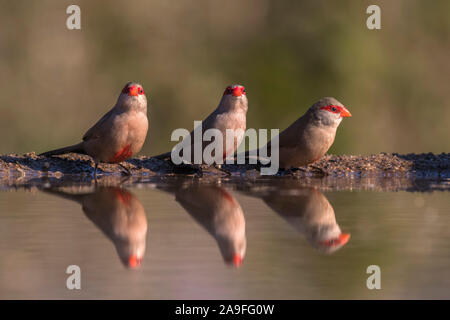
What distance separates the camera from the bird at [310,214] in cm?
496

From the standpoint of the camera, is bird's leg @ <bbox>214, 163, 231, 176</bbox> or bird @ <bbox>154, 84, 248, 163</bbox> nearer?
bird @ <bbox>154, 84, 248, 163</bbox>


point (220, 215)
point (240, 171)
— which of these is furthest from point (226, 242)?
point (240, 171)

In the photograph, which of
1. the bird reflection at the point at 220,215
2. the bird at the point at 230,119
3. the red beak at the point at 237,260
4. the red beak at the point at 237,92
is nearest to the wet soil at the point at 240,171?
the bird at the point at 230,119

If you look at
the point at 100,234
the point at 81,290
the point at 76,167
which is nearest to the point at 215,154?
the point at 76,167

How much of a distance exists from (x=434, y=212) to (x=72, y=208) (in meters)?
2.89

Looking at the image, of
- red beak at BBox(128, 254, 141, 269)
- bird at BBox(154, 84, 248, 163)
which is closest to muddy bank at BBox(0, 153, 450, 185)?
bird at BBox(154, 84, 248, 163)

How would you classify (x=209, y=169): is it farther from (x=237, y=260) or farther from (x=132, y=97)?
(x=237, y=260)

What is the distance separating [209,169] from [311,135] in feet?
5.26

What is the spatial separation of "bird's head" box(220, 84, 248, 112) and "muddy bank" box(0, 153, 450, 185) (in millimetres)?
866

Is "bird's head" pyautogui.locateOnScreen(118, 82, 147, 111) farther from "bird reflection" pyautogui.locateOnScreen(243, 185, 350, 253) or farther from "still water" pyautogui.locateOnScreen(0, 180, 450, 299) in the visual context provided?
"bird reflection" pyautogui.locateOnScreen(243, 185, 350, 253)

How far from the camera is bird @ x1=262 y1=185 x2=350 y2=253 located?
4.96m

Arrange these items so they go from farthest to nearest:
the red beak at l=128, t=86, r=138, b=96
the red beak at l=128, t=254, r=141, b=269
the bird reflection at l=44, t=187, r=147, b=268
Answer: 1. the red beak at l=128, t=86, r=138, b=96
2. the bird reflection at l=44, t=187, r=147, b=268
3. the red beak at l=128, t=254, r=141, b=269


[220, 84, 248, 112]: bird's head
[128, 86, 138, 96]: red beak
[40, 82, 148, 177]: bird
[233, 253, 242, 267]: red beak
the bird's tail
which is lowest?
[233, 253, 242, 267]: red beak

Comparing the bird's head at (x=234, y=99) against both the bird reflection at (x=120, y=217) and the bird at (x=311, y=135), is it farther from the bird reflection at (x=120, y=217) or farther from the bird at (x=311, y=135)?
the bird reflection at (x=120, y=217)
